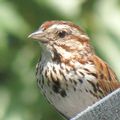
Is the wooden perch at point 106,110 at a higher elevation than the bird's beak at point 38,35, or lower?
higher

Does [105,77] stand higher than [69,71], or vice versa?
[69,71]

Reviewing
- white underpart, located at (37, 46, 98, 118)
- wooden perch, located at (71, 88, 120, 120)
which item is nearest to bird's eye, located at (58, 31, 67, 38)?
white underpart, located at (37, 46, 98, 118)

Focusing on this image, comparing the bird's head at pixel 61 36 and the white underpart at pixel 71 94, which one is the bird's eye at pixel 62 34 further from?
the white underpart at pixel 71 94

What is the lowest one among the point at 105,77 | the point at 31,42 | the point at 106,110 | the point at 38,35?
the point at 105,77

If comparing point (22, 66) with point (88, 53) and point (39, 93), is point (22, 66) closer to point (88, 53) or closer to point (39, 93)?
point (39, 93)

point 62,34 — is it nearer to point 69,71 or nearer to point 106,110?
point 69,71

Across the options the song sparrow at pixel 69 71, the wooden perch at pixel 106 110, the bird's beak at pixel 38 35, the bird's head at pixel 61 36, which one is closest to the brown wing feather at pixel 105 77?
the song sparrow at pixel 69 71

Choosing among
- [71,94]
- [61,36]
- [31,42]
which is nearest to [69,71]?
[71,94]
